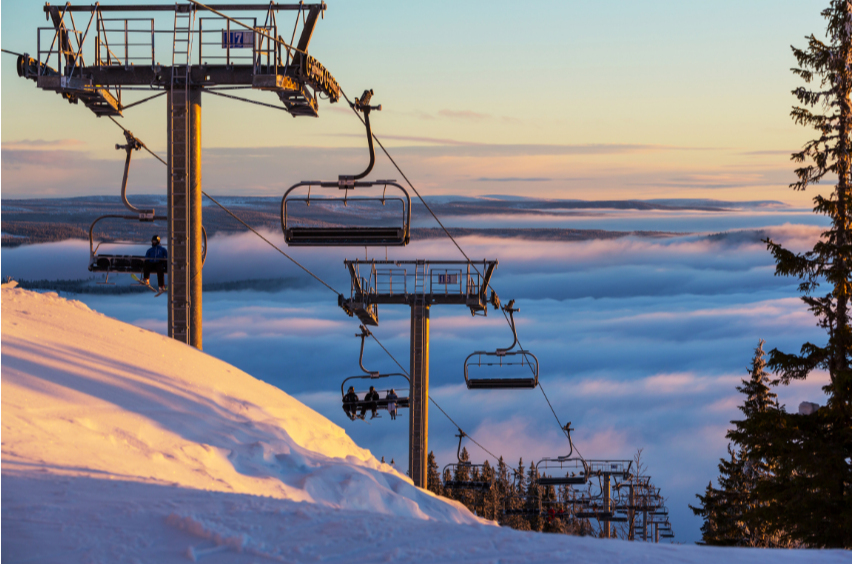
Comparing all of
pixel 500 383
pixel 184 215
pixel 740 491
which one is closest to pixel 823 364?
pixel 500 383

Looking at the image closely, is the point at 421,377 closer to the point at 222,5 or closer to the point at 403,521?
the point at 222,5

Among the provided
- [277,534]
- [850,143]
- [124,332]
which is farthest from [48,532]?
[850,143]

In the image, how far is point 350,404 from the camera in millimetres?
27281

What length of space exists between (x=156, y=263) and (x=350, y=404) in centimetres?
1140

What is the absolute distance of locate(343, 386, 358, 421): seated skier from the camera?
2727 cm

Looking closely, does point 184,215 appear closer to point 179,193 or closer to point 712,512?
point 179,193

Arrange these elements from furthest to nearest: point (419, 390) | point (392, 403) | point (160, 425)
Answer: point (392, 403) → point (419, 390) → point (160, 425)

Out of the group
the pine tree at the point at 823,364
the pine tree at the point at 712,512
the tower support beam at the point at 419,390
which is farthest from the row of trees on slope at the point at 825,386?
the pine tree at the point at 712,512

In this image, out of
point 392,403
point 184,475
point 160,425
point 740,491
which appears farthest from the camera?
point 740,491

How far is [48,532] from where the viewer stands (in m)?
7.29

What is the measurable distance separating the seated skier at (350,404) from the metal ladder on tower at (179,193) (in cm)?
1172

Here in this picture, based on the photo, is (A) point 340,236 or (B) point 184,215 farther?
(B) point 184,215

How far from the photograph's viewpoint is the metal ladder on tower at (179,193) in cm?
1588

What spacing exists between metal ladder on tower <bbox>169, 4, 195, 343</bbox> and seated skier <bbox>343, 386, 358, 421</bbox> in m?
11.7
